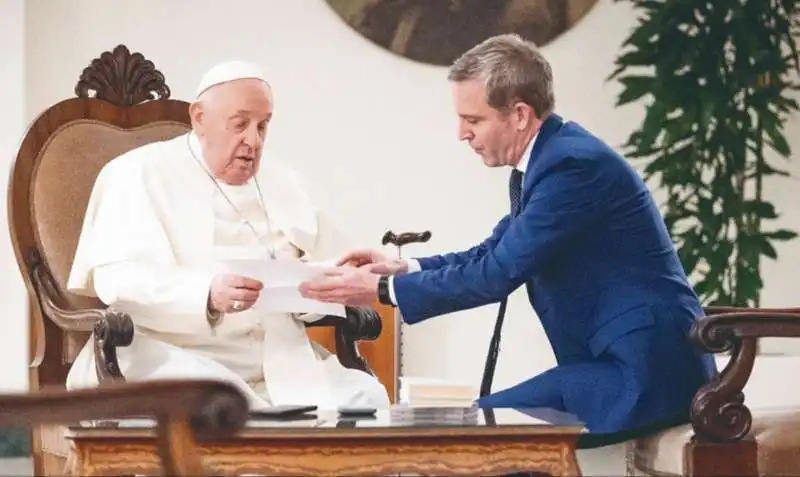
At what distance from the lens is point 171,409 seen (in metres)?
2.02

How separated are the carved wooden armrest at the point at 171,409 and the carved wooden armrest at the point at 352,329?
2.04 m

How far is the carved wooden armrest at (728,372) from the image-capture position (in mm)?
3195

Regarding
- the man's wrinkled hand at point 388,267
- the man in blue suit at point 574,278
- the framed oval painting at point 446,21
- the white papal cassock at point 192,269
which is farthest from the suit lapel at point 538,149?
the framed oval painting at point 446,21

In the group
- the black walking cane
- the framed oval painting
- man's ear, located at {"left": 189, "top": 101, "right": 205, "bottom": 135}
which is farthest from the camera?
the framed oval painting

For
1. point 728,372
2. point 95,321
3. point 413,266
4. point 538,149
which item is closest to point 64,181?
point 95,321

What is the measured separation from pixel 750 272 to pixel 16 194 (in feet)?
10.1

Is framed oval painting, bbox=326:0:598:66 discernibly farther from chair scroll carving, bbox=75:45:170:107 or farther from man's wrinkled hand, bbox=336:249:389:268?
man's wrinkled hand, bbox=336:249:389:268

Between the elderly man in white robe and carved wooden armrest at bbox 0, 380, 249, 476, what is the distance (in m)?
1.63

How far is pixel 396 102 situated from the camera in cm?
635

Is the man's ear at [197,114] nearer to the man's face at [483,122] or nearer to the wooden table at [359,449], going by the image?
the man's face at [483,122]

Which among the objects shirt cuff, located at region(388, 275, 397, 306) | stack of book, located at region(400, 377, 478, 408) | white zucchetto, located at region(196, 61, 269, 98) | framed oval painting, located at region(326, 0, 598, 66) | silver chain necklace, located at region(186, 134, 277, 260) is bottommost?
stack of book, located at region(400, 377, 478, 408)

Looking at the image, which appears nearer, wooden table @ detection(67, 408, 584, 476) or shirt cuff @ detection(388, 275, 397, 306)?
wooden table @ detection(67, 408, 584, 476)

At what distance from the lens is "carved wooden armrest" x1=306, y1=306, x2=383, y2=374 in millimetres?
4105

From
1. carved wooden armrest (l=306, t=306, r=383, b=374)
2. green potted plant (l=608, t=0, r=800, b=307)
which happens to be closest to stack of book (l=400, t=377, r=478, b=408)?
carved wooden armrest (l=306, t=306, r=383, b=374)
